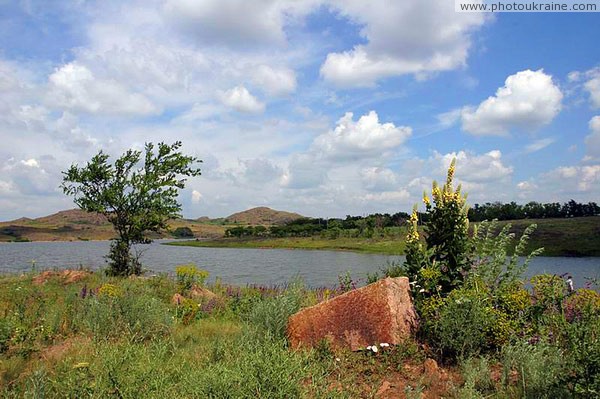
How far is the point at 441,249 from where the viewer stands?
769 cm

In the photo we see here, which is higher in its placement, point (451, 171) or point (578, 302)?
point (451, 171)

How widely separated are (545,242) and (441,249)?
6835 cm

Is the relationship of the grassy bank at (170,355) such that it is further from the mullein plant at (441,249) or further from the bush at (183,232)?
the bush at (183,232)

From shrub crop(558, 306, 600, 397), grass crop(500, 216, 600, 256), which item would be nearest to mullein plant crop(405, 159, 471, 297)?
shrub crop(558, 306, 600, 397)

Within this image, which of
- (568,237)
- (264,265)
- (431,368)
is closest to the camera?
(431,368)

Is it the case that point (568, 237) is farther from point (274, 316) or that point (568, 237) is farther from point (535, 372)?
point (535, 372)

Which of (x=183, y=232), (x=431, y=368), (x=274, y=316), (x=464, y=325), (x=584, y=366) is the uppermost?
(x=584, y=366)

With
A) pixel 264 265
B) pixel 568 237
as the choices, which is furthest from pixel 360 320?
pixel 568 237

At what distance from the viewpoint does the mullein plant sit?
24.4 ft

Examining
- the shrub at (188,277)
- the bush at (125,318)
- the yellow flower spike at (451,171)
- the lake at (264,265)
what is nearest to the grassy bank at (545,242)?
the lake at (264,265)

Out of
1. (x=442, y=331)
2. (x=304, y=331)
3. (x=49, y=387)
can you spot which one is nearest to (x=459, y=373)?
(x=442, y=331)

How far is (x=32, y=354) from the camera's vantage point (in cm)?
673

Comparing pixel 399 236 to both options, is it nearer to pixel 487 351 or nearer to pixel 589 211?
pixel 589 211

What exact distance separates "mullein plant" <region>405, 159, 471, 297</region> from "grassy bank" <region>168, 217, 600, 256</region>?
5076 centimetres
